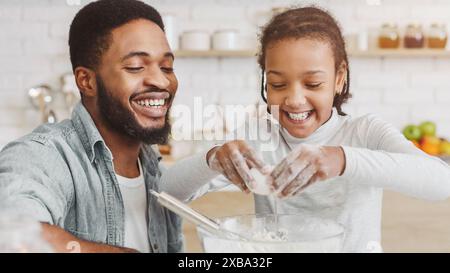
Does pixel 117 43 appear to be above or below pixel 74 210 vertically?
above

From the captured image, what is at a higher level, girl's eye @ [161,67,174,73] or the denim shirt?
girl's eye @ [161,67,174,73]

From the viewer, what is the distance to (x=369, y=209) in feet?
3.26

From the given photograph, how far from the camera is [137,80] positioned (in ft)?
3.12

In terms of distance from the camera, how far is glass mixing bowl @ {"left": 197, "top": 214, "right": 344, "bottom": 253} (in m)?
0.55

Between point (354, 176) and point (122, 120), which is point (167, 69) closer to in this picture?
point (122, 120)

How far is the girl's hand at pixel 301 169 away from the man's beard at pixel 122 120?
1.12 feet

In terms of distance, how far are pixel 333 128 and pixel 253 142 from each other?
0.16 m

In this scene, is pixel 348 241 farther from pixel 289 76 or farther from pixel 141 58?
pixel 141 58

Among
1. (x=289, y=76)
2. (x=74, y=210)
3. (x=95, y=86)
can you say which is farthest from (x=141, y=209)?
(x=289, y=76)

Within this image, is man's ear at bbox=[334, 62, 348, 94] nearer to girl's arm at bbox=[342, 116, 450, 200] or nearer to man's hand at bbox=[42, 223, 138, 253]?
girl's arm at bbox=[342, 116, 450, 200]

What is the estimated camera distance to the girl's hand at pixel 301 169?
672 millimetres

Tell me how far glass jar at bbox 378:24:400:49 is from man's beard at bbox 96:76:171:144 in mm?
1705

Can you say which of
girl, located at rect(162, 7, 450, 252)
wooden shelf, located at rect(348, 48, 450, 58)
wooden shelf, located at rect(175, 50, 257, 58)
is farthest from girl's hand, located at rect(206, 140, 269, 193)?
wooden shelf, located at rect(348, 48, 450, 58)
